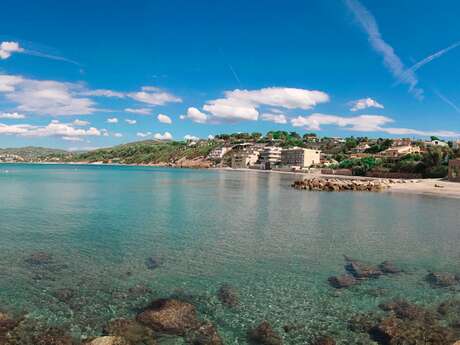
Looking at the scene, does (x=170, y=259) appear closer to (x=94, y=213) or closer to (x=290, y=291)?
(x=290, y=291)

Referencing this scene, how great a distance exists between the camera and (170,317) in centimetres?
1096

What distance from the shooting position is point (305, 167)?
536 ft

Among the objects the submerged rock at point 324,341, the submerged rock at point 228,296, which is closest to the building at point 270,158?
the submerged rock at point 228,296

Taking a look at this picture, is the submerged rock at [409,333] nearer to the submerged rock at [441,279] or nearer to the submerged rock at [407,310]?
the submerged rock at [407,310]

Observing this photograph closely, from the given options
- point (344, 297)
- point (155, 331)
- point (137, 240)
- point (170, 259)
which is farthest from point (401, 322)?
point (137, 240)

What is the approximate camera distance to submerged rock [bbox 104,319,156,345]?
32.3ft

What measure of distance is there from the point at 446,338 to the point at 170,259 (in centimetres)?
1174

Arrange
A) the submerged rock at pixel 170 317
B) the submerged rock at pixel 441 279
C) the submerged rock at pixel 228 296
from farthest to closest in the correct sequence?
the submerged rock at pixel 441 279
the submerged rock at pixel 228 296
the submerged rock at pixel 170 317

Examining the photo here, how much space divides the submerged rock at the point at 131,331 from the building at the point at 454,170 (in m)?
84.3

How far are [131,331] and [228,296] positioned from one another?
387 centimetres

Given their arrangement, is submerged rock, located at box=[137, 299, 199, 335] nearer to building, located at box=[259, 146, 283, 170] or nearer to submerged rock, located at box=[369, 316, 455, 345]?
submerged rock, located at box=[369, 316, 455, 345]

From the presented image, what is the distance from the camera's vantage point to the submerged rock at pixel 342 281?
14.4 m

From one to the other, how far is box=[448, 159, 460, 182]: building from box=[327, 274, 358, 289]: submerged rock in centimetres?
7585

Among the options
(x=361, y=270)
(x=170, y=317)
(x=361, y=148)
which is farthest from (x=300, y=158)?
(x=170, y=317)
